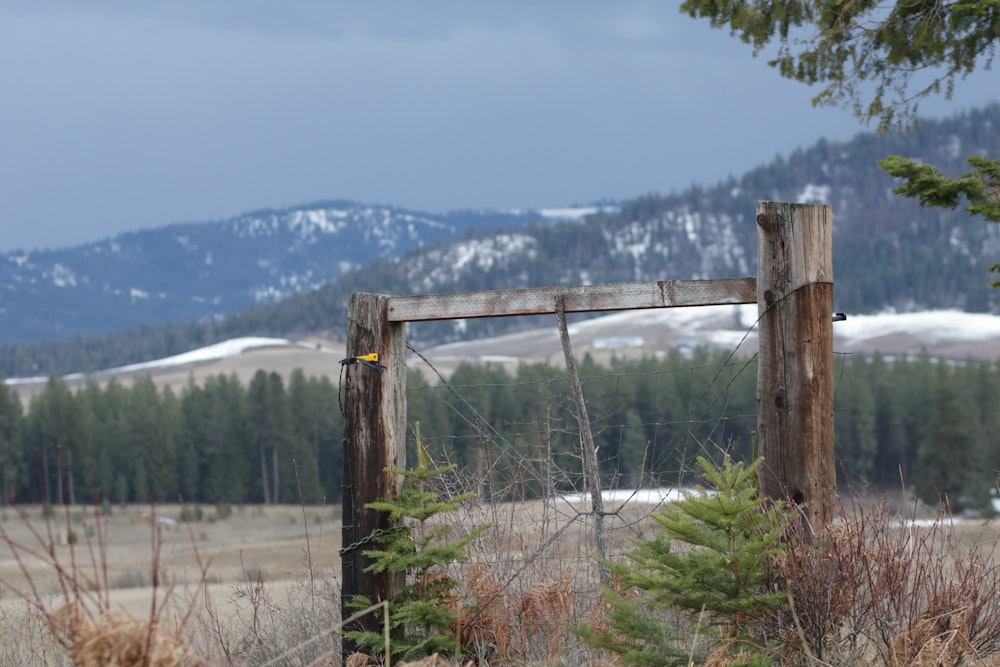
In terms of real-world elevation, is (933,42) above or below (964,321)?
above

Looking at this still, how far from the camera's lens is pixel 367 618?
6113 mm

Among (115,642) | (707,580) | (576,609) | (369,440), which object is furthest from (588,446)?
(115,642)

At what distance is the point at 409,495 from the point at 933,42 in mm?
6371

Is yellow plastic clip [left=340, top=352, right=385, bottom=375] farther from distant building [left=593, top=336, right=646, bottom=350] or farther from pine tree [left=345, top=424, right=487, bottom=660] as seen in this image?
distant building [left=593, top=336, right=646, bottom=350]

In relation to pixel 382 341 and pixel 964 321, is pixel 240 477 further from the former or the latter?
pixel 964 321

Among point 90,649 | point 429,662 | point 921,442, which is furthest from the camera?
point 921,442

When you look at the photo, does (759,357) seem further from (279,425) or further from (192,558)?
(279,425)

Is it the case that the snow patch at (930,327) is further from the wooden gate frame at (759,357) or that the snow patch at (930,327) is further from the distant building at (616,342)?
the wooden gate frame at (759,357)

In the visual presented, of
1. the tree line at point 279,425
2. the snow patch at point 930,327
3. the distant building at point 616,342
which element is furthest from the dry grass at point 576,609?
the snow patch at point 930,327

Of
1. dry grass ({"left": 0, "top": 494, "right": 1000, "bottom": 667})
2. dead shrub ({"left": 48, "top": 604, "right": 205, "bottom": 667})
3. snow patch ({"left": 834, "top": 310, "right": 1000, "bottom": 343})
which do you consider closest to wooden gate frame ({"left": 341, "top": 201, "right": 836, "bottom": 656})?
dry grass ({"left": 0, "top": 494, "right": 1000, "bottom": 667})

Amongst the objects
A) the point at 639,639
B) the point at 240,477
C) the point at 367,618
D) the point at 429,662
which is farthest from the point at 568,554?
the point at 240,477

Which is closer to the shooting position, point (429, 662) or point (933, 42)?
point (429, 662)

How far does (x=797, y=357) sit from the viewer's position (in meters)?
5.37

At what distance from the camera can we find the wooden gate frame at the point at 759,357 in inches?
210
